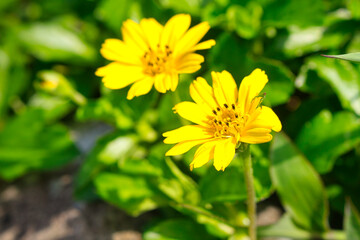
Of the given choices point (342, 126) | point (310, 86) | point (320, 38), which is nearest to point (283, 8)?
point (320, 38)

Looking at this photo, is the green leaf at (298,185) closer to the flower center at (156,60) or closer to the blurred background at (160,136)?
the blurred background at (160,136)

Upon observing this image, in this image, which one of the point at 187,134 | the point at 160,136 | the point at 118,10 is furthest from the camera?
the point at 118,10

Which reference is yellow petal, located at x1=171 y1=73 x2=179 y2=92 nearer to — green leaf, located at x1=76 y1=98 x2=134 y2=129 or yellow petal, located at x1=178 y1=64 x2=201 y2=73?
yellow petal, located at x1=178 y1=64 x2=201 y2=73

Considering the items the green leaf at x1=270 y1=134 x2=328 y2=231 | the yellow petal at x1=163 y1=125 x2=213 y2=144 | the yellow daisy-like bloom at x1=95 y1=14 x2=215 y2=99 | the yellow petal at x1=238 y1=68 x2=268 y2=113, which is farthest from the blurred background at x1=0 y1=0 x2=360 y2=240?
the yellow petal at x1=238 y1=68 x2=268 y2=113

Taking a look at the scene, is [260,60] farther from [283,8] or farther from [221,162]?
[221,162]

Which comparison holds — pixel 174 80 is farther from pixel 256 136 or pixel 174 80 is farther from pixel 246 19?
pixel 246 19

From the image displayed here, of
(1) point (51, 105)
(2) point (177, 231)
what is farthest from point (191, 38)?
(1) point (51, 105)
